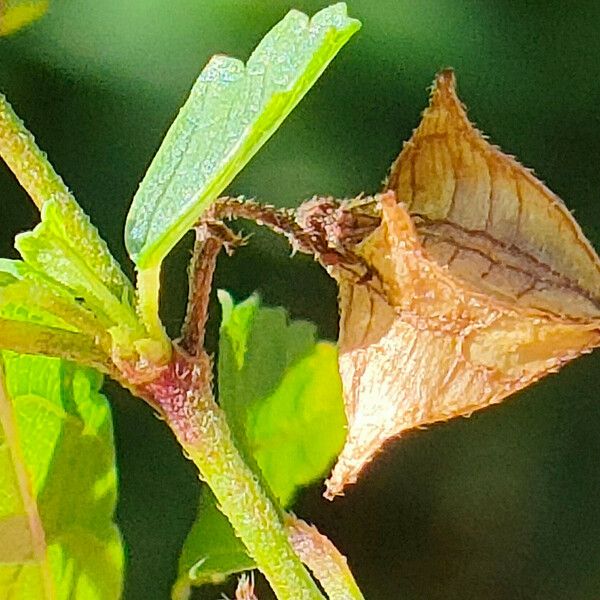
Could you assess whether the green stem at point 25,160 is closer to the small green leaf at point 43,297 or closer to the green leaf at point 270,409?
the small green leaf at point 43,297

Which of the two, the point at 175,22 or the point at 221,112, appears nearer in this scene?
the point at 221,112

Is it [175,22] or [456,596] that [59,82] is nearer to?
[175,22]

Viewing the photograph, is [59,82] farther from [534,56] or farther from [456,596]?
[456,596]

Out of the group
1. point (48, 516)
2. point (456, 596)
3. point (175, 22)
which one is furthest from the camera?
point (456, 596)

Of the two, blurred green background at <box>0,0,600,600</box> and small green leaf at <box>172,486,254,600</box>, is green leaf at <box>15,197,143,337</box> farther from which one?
blurred green background at <box>0,0,600,600</box>

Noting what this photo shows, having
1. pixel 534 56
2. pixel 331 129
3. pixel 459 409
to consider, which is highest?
pixel 534 56

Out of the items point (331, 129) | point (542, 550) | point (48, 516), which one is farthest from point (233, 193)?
point (48, 516)

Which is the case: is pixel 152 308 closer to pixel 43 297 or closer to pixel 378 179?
pixel 43 297

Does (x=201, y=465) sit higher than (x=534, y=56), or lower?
lower

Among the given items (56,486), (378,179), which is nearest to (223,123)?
(56,486)

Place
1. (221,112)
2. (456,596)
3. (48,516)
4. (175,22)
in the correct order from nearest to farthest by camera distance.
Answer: (221,112)
(48,516)
(175,22)
(456,596)
